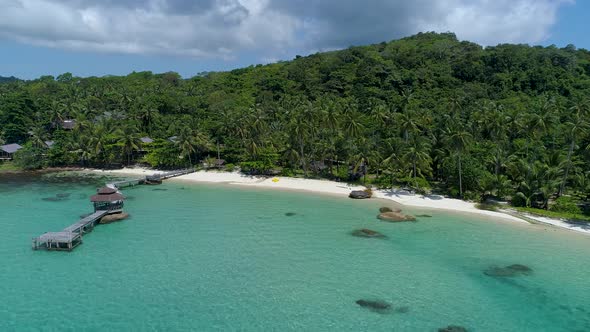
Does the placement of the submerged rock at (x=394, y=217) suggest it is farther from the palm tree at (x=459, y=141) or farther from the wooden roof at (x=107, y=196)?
the wooden roof at (x=107, y=196)

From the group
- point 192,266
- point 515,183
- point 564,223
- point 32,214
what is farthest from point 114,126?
point 564,223

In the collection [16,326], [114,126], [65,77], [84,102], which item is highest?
[65,77]

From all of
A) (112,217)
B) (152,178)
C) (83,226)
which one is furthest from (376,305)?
(152,178)

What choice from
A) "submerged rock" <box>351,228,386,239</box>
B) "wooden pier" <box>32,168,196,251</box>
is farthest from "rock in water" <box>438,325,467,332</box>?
"wooden pier" <box>32,168,196,251</box>

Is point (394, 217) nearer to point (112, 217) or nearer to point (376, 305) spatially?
point (376, 305)

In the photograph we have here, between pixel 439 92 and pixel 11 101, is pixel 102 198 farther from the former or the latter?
pixel 439 92

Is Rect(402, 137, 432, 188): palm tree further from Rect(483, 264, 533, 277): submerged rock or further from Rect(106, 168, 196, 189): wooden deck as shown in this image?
Rect(106, 168, 196, 189): wooden deck
